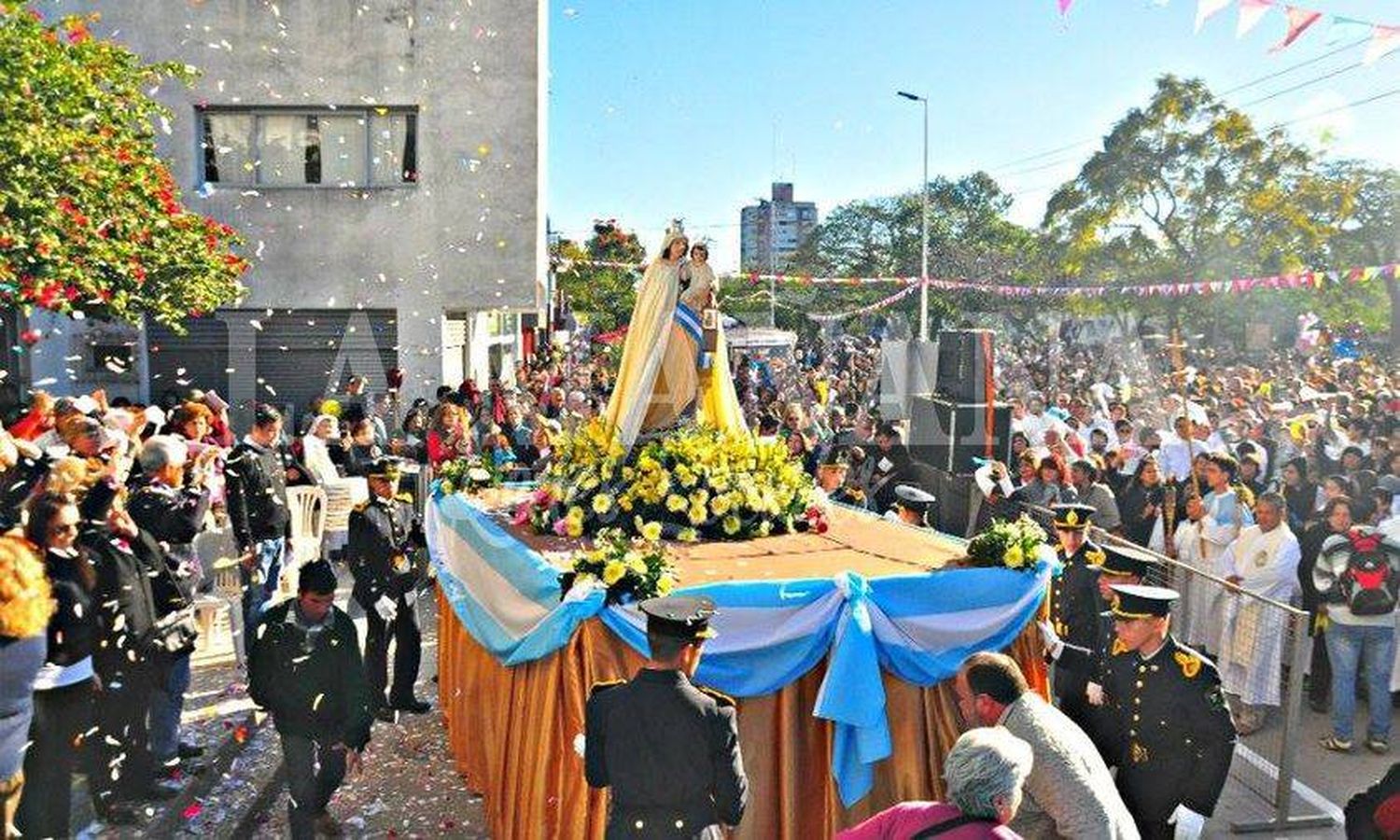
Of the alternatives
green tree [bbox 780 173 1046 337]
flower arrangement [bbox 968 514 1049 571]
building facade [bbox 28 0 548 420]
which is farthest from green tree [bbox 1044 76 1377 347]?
flower arrangement [bbox 968 514 1049 571]

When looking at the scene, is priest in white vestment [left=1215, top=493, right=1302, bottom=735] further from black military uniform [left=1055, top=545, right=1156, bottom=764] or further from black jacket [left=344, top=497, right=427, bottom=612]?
black jacket [left=344, top=497, right=427, bottom=612]

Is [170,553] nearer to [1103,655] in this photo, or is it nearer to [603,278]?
[1103,655]

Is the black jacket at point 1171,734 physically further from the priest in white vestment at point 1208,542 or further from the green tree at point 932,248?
the green tree at point 932,248

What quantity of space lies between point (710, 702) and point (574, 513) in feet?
9.84

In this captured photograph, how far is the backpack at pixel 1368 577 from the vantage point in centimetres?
789

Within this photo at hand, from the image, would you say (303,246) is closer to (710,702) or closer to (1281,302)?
(710,702)

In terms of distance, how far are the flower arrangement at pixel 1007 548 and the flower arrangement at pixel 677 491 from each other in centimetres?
156

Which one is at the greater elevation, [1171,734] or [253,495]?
[253,495]

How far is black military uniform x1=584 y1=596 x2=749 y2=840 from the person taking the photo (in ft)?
13.6

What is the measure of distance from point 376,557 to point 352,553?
200 millimetres

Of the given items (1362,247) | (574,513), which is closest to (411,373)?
(574,513)

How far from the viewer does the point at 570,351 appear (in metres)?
44.0

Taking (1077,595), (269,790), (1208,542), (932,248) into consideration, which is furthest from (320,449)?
(932,248)

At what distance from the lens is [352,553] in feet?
27.3
